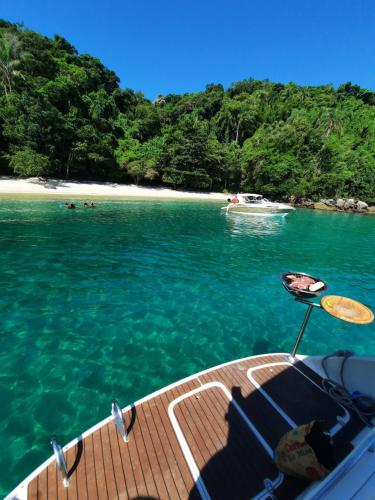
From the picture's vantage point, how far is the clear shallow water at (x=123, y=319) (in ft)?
16.0

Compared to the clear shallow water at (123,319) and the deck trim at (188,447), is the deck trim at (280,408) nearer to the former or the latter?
the deck trim at (188,447)

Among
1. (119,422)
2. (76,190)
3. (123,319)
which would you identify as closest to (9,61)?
(76,190)

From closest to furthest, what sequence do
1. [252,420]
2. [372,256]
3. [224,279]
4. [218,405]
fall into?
1. [252,420]
2. [218,405]
3. [224,279]
4. [372,256]

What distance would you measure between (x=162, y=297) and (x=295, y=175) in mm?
56523

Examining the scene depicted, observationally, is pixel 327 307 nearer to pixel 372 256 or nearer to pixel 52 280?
pixel 52 280

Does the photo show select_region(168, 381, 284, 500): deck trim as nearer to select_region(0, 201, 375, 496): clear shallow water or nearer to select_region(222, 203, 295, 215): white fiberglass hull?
select_region(0, 201, 375, 496): clear shallow water

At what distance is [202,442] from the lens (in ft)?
10.9

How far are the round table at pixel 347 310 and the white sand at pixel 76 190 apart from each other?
39.2 metres

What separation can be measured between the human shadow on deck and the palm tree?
58.3 meters

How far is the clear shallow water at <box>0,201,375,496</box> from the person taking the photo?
192 inches

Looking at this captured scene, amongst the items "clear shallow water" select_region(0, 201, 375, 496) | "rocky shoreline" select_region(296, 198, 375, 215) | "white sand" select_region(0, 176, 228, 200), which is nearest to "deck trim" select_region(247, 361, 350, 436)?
"clear shallow water" select_region(0, 201, 375, 496)

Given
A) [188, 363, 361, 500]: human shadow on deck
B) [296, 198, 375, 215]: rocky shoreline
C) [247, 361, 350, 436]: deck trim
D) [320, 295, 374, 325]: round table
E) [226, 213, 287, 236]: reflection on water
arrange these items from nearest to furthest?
[188, 363, 361, 500]: human shadow on deck < [247, 361, 350, 436]: deck trim < [320, 295, 374, 325]: round table < [226, 213, 287, 236]: reflection on water < [296, 198, 375, 215]: rocky shoreline

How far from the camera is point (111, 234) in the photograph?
18.7m

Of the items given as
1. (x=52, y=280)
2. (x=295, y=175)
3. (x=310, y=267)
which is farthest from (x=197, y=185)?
(x=52, y=280)
